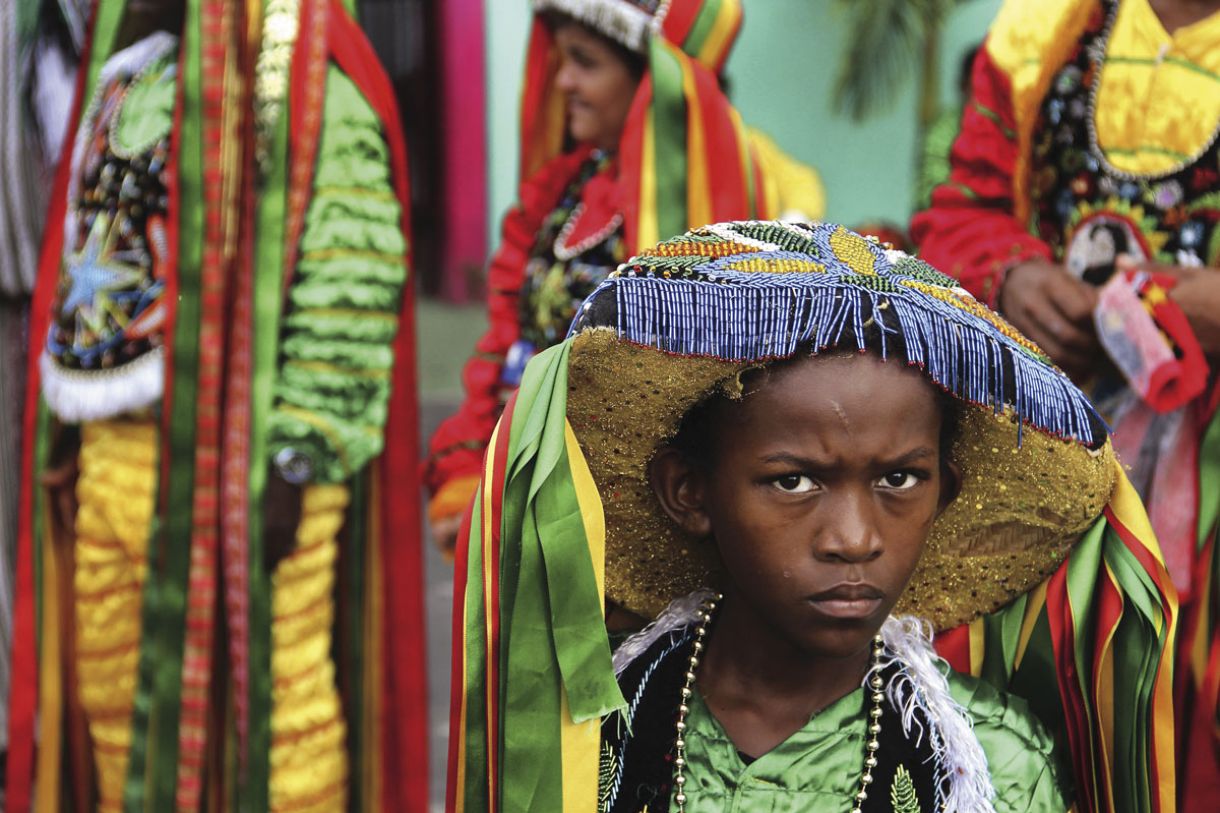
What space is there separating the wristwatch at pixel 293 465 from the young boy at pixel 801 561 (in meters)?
1.06

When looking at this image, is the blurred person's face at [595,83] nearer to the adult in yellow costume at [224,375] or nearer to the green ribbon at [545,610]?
the adult in yellow costume at [224,375]

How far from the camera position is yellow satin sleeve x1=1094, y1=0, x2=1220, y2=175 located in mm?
2121

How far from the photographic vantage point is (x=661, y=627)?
1.69m

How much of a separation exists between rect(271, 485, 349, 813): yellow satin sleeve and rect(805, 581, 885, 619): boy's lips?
1488 millimetres

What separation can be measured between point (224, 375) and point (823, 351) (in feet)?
5.30

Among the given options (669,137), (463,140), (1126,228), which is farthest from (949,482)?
(463,140)

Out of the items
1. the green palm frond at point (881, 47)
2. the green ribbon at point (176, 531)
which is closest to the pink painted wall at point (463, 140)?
the green palm frond at point (881, 47)

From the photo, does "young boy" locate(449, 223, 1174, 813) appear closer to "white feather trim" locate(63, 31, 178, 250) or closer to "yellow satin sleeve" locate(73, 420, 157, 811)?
"yellow satin sleeve" locate(73, 420, 157, 811)

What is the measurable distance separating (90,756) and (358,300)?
1.23 meters

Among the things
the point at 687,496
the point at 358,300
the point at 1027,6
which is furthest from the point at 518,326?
the point at 687,496

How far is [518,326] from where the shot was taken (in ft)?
9.96

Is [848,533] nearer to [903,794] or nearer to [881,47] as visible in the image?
[903,794]

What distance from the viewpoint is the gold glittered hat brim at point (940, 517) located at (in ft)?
4.73

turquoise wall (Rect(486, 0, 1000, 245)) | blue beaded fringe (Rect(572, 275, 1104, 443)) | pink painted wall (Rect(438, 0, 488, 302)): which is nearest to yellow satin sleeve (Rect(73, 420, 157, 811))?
blue beaded fringe (Rect(572, 275, 1104, 443))
